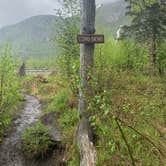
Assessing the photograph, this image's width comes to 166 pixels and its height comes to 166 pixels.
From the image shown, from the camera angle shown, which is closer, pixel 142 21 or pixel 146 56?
pixel 146 56

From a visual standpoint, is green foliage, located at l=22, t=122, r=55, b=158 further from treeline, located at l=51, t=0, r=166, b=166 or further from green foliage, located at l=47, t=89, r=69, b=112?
green foliage, located at l=47, t=89, r=69, b=112

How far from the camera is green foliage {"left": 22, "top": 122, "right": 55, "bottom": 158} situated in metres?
7.34

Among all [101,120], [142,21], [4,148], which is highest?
[142,21]

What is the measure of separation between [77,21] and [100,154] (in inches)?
269

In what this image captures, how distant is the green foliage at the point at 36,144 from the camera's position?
7340mm

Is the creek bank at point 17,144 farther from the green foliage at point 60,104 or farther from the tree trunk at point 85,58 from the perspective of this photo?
the tree trunk at point 85,58

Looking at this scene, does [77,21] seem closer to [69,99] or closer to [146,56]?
[69,99]

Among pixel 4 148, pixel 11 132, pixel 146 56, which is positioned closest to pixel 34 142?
pixel 4 148

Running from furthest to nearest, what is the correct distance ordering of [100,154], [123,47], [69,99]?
1. [123,47]
2. [69,99]
3. [100,154]

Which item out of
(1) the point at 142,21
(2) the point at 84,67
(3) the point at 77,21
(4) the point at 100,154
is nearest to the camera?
(4) the point at 100,154

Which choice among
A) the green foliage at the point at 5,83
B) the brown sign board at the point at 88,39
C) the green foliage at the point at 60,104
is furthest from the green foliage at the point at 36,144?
the brown sign board at the point at 88,39

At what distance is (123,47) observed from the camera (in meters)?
15.3

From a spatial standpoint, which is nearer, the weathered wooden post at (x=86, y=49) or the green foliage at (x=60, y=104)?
the weathered wooden post at (x=86, y=49)

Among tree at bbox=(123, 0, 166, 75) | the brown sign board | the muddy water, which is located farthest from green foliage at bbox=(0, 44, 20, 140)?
tree at bbox=(123, 0, 166, 75)
